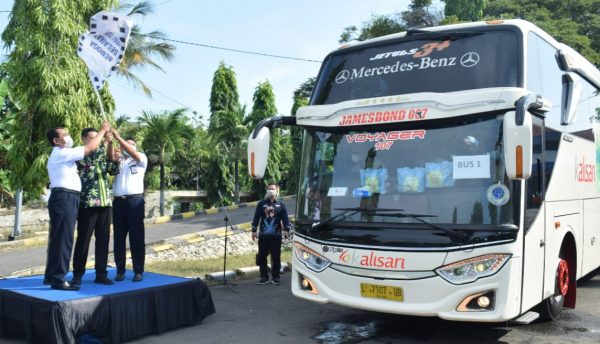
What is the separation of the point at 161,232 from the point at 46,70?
6.70 meters

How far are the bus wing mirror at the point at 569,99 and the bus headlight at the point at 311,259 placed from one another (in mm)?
3349

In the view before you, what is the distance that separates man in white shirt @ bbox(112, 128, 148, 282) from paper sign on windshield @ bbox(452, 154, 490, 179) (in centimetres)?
381

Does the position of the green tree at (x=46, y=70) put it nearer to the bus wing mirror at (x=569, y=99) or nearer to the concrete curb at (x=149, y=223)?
the concrete curb at (x=149, y=223)

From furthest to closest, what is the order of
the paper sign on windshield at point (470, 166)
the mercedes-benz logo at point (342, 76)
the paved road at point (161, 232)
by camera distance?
the paved road at point (161, 232), the mercedes-benz logo at point (342, 76), the paper sign on windshield at point (470, 166)

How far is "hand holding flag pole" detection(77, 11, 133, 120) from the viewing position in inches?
273

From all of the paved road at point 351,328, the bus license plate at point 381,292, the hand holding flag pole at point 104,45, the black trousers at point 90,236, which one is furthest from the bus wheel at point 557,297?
the hand holding flag pole at point 104,45

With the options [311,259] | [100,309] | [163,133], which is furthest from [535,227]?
[163,133]

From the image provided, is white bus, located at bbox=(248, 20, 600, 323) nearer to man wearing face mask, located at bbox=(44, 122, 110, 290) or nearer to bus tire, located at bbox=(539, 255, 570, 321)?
bus tire, located at bbox=(539, 255, 570, 321)

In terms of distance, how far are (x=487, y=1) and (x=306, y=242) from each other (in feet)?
86.3

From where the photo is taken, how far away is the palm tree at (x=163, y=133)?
27766mm

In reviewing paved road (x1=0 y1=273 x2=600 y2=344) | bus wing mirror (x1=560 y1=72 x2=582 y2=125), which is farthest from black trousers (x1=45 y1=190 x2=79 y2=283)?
bus wing mirror (x1=560 y1=72 x2=582 y2=125)

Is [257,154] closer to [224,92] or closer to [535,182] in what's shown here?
[535,182]

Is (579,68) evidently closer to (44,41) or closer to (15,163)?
(44,41)

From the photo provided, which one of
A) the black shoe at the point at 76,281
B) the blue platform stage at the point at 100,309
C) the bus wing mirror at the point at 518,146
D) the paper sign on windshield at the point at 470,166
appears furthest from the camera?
the black shoe at the point at 76,281
